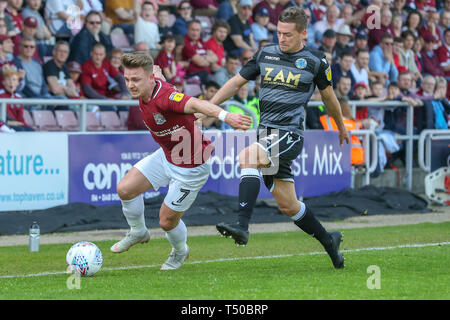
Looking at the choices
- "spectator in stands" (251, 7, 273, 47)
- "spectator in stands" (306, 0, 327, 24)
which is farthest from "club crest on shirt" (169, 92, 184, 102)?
"spectator in stands" (306, 0, 327, 24)

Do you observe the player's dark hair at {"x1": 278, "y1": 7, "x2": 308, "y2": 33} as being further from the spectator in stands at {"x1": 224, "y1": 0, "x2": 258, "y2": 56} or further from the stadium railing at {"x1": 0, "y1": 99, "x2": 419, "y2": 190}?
the spectator in stands at {"x1": 224, "y1": 0, "x2": 258, "y2": 56}

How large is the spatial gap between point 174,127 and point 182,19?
9319 millimetres

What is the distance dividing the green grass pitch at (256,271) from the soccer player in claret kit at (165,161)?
→ 0.43 metres

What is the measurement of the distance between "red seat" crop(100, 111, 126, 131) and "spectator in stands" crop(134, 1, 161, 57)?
197cm

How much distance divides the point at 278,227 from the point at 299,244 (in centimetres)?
211

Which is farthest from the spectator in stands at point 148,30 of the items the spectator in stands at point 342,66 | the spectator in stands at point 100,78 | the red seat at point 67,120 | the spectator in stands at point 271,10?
the spectator in stands at point 342,66

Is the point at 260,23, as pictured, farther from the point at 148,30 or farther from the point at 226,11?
the point at 148,30

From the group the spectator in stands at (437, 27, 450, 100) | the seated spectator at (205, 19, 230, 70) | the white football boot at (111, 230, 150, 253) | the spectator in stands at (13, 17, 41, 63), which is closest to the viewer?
the white football boot at (111, 230, 150, 253)

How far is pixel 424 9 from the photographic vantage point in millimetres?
23375

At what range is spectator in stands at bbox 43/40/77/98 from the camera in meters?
14.9

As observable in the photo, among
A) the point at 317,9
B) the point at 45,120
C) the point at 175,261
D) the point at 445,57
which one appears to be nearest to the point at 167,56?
the point at 45,120

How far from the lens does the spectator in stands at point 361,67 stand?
748 inches

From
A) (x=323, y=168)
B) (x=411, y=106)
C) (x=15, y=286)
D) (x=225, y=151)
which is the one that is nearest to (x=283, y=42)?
(x=15, y=286)

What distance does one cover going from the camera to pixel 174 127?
888cm
